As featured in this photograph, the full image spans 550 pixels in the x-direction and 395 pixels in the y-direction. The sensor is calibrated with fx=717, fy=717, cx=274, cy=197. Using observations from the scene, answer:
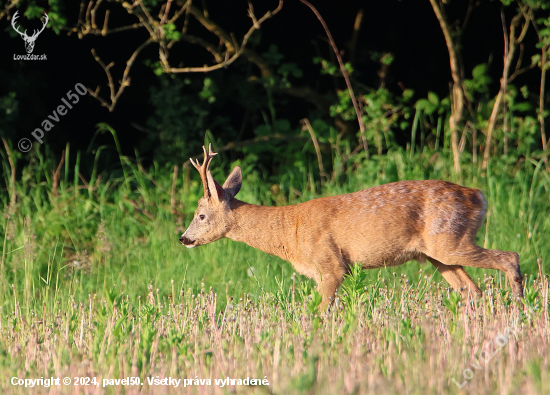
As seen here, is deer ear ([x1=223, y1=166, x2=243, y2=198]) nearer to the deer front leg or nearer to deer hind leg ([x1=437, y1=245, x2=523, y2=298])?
the deer front leg

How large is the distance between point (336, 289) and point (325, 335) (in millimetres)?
1580

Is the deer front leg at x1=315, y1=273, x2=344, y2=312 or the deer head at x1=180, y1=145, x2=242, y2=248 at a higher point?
the deer head at x1=180, y1=145, x2=242, y2=248

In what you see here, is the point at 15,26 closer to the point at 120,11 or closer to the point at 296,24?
the point at 120,11

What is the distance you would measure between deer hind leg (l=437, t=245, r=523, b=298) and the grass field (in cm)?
15

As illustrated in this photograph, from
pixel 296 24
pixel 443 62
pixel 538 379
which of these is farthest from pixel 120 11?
pixel 538 379

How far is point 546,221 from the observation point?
7.15 metres

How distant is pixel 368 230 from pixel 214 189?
1349mm

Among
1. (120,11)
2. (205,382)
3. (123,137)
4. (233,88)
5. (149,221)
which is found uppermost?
(120,11)

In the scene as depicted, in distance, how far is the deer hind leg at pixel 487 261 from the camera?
5605 millimetres

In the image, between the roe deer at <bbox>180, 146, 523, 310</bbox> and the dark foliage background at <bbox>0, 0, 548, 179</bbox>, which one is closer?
the roe deer at <bbox>180, 146, 523, 310</bbox>
